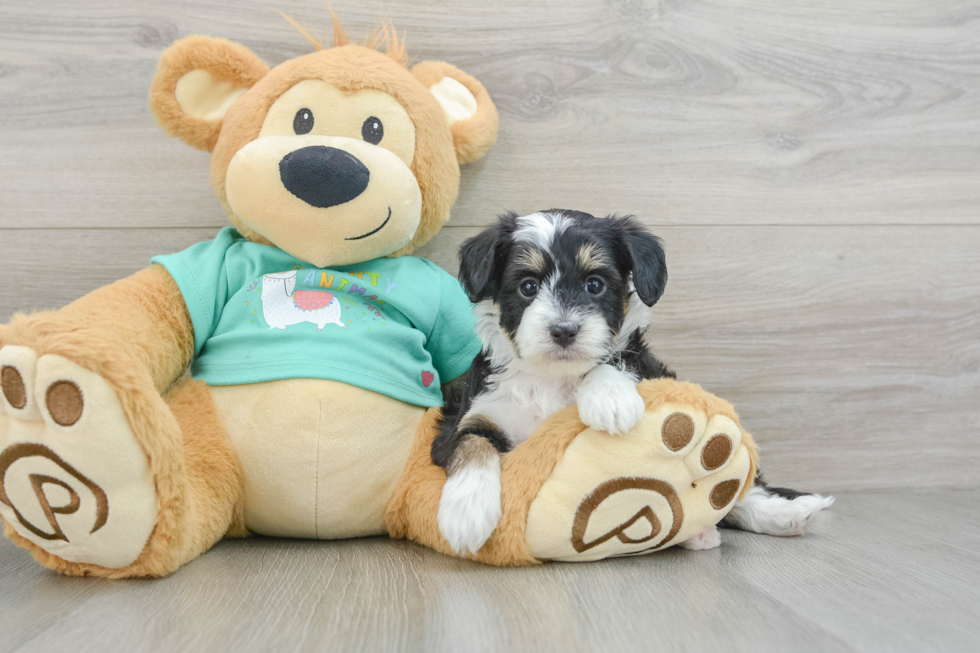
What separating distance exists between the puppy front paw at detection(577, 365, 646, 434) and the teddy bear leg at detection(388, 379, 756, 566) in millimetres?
27

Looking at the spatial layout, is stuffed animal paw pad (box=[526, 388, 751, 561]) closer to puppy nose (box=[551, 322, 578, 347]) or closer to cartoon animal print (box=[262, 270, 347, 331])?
puppy nose (box=[551, 322, 578, 347])

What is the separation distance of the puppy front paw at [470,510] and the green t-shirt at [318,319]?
38 centimetres

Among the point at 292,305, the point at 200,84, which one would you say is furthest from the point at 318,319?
the point at 200,84

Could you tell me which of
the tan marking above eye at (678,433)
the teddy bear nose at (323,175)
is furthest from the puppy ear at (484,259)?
the tan marking above eye at (678,433)

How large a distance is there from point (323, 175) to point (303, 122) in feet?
0.85

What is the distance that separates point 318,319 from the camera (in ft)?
5.75

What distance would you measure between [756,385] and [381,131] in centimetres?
149

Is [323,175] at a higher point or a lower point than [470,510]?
higher

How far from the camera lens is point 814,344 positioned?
237 cm

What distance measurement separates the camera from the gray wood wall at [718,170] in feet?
7.06

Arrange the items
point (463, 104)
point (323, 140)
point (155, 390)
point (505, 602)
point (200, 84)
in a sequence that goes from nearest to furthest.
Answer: point (505, 602) → point (155, 390) → point (323, 140) → point (200, 84) → point (463, 104)

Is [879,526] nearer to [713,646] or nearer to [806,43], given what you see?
[713,646]

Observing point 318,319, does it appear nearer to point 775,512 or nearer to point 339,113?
point 339,113

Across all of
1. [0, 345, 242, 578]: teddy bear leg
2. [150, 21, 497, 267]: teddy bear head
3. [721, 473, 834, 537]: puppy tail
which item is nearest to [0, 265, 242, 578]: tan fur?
[0, 345, 242, 578]: teddy bear leg
